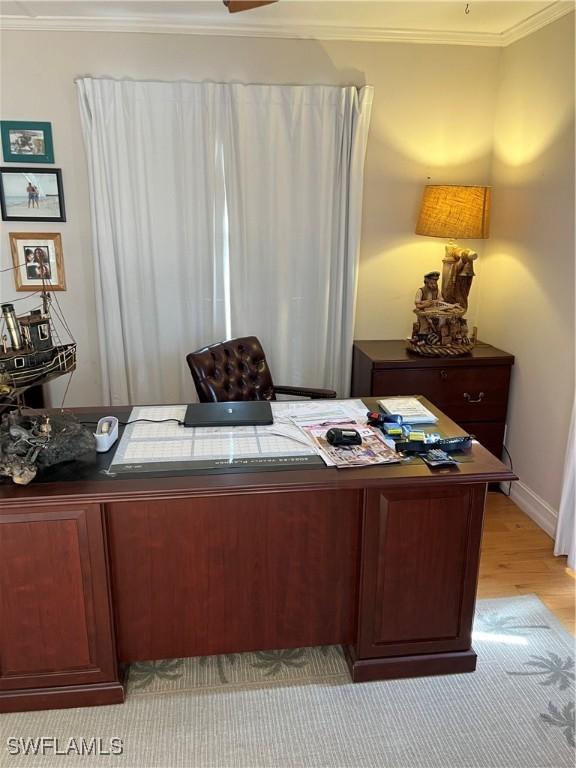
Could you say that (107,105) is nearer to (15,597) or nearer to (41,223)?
(41,223)

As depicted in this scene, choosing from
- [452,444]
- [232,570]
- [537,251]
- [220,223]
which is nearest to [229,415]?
[232,570]

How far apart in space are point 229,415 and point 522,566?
1621mm

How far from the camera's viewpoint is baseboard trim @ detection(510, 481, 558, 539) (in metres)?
3.03

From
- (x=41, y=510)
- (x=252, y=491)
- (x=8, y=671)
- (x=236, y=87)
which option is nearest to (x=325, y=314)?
(x=236, y=87)

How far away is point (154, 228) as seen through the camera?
3.34m

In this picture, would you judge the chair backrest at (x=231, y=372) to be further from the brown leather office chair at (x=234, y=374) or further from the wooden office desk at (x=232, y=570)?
the wooden office desk at (x=232, y=570)

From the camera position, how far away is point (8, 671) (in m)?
1.88

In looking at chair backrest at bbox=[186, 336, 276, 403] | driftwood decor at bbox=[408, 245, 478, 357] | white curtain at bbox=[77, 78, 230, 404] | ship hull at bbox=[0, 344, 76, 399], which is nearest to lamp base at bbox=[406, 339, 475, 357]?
driftwood decor at bbox=[408, 245, 478, 357]

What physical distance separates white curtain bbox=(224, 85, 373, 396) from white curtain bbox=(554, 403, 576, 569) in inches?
53.9

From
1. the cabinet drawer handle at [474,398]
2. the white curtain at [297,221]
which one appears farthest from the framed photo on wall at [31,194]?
the cabinet drawer handle at [474,398]

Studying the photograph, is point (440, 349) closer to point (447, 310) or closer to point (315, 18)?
point (447, 310)

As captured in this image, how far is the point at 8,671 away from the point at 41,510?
0.60 metres

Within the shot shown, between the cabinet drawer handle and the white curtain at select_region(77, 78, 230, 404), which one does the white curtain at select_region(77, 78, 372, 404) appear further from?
the cabinet drawer handle

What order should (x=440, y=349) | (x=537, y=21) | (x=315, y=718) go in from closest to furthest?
1. (x=315, y=718)
2. (x=537, y=21)
3. (x=440, y=349)
